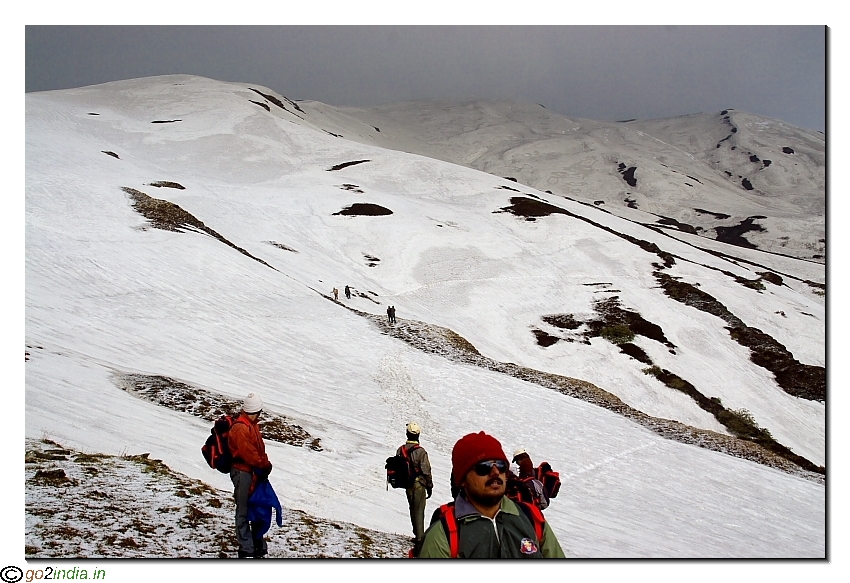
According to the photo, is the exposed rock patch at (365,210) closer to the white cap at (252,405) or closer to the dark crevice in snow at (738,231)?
the white cap at (252,405)

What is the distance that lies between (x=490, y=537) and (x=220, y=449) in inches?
186

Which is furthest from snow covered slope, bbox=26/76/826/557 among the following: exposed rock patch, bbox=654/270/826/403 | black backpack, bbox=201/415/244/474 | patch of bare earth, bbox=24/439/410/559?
black backpack, bbox=201/415/244/474

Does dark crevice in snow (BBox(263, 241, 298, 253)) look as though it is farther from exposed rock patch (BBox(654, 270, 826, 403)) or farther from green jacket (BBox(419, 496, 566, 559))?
green jacket (BBox(419, 496, 566, 559))

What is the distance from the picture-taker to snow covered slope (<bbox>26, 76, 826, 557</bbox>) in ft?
52.0

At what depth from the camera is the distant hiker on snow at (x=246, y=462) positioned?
8094 mm

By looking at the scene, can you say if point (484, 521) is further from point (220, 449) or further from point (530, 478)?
point (220, 449)

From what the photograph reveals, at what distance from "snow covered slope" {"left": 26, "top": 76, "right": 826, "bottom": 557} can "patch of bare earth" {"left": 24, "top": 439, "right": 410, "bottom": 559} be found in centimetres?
125

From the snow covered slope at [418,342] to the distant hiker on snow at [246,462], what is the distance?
400 centimetres

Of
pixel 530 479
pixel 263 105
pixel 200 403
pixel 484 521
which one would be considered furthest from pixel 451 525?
pixel 263 105

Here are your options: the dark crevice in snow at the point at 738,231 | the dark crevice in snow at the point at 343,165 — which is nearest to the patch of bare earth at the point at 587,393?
the dark crevice in snow at the point at 343,165

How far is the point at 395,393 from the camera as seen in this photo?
24.1 m
